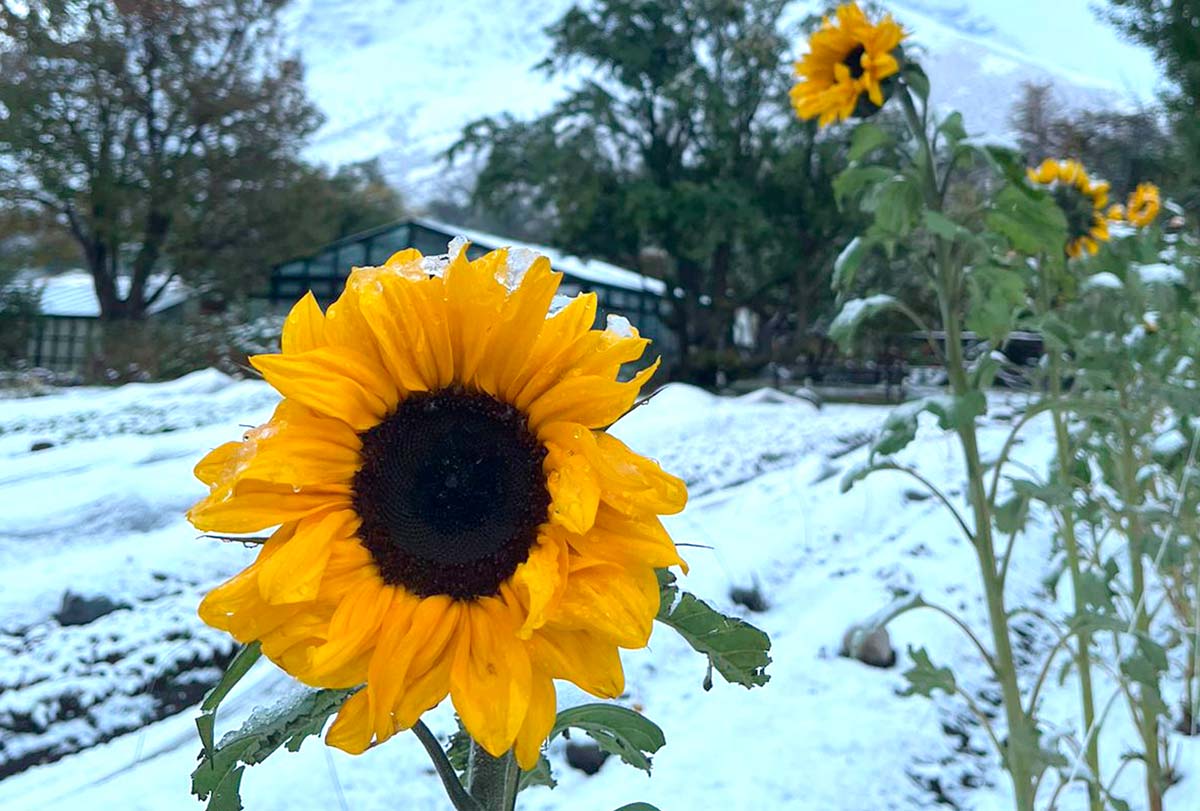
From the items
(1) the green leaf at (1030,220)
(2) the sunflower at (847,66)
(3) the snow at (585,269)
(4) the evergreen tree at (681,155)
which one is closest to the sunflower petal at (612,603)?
(1) the green leaf at (1030,220)

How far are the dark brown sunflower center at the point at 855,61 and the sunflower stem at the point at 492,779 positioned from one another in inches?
64.9

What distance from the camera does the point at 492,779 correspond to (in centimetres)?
54

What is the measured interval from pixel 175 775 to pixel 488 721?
1347mm

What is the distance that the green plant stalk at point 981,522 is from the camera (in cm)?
144

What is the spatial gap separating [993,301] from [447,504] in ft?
4.01

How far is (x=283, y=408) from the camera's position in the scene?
50 centimetres

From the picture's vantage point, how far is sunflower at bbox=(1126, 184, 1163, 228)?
9.33 feet

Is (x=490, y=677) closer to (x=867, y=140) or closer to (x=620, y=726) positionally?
(x=620, y=726)

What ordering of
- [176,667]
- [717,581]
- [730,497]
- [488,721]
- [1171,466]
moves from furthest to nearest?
→ [730,497] < [717,581] < [1171,466] < [176,667] < [488,721]

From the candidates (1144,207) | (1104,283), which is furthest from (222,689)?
(1144,207)

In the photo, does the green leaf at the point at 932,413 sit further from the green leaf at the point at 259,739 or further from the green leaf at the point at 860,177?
the green leaf at the point at 259,739

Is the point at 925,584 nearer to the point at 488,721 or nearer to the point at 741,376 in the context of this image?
the point at 488,721

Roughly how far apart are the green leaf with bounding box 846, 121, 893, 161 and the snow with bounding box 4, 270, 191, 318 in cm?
1794

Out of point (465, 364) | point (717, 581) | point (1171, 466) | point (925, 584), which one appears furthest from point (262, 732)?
point (925, 584)
